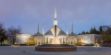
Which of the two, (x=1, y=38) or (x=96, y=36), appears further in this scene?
(x=96, y=36)

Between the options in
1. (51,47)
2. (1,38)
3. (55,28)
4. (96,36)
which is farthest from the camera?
(96,36)

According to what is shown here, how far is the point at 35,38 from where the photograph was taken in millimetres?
109312

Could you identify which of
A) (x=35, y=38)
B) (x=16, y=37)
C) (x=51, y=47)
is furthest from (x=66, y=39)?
(x=51, y=47)

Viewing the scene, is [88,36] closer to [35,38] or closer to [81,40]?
[81,40]

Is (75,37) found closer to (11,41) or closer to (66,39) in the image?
(66,39)

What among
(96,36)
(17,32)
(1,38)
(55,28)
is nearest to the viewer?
(55,28)

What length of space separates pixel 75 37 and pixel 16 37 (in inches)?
844

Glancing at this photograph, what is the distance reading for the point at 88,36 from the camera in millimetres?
109312

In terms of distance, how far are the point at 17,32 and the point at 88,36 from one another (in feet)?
98.8

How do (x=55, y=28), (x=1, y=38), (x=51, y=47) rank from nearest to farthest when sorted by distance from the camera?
(x=51, y=47) < (x=55, y=28) < (x=1, y=38)

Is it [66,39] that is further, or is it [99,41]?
[66,39]

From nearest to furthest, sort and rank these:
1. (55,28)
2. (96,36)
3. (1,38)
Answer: (55,28), (1,38), (96,36)

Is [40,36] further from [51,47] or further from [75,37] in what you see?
[51,47]

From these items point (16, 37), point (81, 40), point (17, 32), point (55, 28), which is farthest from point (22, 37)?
point (55, 28)
